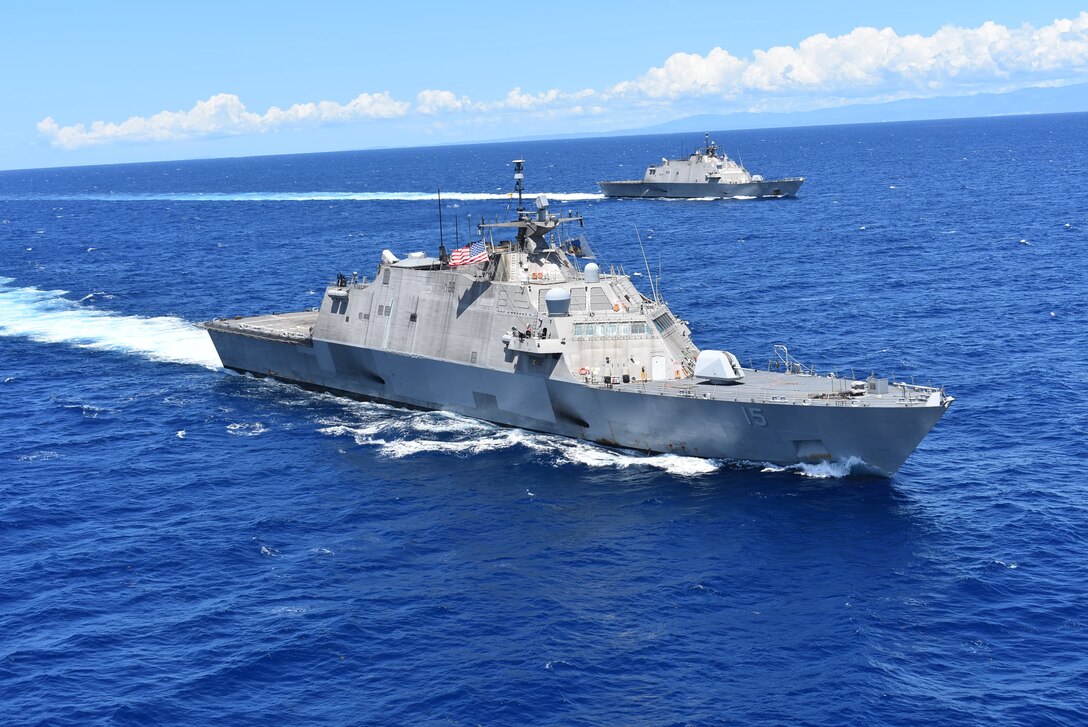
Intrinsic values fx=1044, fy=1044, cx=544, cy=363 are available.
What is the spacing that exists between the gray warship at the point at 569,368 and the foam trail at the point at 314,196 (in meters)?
85.7

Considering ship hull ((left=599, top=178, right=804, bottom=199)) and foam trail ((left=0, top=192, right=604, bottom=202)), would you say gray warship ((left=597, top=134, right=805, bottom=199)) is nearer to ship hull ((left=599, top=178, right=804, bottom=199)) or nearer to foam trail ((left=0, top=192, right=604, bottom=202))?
ship hull ((left=599, top=178, right=804, bottom=199))

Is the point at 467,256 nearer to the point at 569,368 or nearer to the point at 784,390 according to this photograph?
the point at 569,368

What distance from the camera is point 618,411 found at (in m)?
40.2

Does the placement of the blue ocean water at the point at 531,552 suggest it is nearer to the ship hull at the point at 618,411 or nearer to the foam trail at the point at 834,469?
the foam trail at the point at 834,469

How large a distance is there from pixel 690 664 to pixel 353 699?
8.21 meters

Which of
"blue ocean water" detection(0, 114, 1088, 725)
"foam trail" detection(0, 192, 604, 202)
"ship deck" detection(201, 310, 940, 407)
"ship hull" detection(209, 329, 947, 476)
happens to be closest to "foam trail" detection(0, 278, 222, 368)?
"blue ocean water" detection(0, 114, 1088, 725)

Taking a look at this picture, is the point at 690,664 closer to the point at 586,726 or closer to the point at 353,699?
the point at 586,726

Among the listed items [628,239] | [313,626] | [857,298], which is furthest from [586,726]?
[628,239]

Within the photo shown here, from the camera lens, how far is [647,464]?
39.6m

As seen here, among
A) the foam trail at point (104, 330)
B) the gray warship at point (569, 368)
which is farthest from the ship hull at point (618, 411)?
the foam trail at point (104, 330)

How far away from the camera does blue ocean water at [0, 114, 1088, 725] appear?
81.6 ft

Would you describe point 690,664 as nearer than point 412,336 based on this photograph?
Yes

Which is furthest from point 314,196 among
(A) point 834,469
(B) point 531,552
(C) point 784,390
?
(B) point 531,552

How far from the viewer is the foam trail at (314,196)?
492ft
